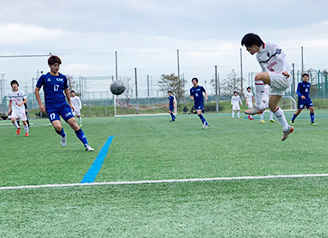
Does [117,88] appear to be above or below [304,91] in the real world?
above

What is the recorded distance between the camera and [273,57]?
6.48 m

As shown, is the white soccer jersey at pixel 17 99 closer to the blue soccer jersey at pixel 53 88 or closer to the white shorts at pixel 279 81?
the blue soccer jersey at pixel 53 88

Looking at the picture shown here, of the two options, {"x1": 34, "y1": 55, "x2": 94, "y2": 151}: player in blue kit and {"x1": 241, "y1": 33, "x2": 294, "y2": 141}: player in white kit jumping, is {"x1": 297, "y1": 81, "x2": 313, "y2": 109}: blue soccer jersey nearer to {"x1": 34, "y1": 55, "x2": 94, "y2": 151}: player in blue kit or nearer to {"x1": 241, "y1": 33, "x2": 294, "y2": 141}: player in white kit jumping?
{"x1": 241, "y1": 33, "x2": 294, "y2": 141}: player in white kit jumping

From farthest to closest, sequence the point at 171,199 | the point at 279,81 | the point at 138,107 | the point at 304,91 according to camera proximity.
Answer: the point at 138,107, the point at 304,91, the point at 279,81, the point at 171,199

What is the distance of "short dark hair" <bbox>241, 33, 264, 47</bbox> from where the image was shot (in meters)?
6.32

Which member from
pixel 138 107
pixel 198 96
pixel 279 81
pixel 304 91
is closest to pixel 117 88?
pixel 198 96

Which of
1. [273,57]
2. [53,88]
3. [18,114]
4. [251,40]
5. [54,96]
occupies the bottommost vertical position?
[18,114]

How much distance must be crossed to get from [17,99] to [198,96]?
23.9 ft

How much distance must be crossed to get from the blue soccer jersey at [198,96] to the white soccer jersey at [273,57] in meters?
9.93

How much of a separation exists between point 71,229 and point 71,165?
136 inches

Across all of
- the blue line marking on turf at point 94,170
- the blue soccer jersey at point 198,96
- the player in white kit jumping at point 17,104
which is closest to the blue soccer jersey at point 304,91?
the blue soccer jersey at point 198,96

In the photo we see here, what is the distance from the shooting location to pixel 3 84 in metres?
48.4

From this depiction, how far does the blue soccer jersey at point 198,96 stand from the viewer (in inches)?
655

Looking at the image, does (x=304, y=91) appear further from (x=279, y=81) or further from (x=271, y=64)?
(x=279, y=81)
